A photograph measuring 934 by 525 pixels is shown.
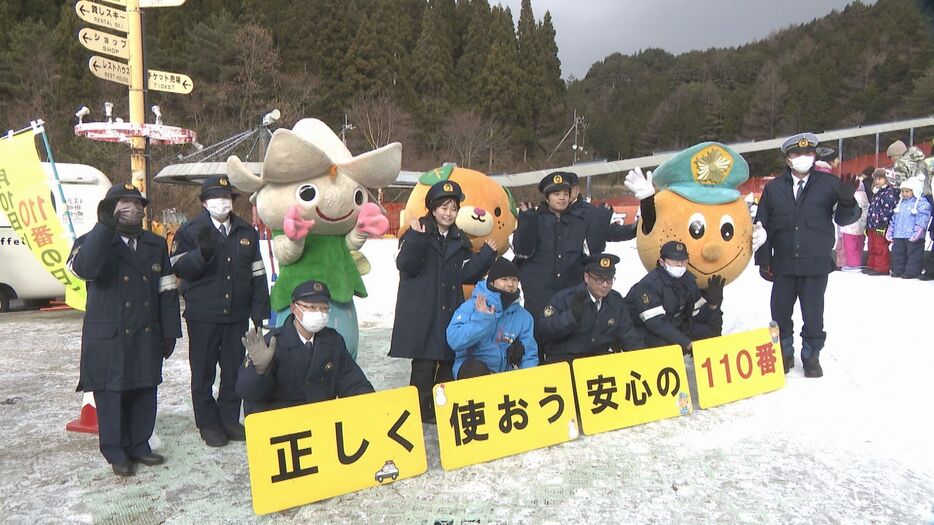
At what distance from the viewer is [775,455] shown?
3.56m

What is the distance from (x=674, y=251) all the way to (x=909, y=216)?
6593mm

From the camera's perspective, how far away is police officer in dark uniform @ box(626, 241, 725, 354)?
15.2ft

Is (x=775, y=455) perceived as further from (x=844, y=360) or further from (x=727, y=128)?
(x=727, y=128)

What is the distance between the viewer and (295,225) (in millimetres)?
3797

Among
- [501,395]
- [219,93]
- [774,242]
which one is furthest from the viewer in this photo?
[219,93]

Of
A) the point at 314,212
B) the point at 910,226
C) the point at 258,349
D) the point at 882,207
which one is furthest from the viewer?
the point at 882,207

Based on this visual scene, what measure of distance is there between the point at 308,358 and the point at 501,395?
3.61 ft

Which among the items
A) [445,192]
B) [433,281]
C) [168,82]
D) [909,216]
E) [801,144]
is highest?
[168,82]

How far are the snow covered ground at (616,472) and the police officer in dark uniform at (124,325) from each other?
9.7 inches

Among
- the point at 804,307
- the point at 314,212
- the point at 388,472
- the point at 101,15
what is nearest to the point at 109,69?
the point at 101,15

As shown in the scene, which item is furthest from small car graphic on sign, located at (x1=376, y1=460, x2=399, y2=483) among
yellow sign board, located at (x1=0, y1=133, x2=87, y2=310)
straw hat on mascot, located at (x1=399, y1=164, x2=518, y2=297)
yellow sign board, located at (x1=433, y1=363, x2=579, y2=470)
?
yellow sign board, located at (x1=0, y1=133, x2=87, y2=310)

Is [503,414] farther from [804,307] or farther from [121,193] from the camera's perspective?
[804,307]

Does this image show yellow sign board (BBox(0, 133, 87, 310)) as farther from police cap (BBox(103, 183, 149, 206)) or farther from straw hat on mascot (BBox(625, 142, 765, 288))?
straw hat on mascot (BBox(625, 142, 765, 288))

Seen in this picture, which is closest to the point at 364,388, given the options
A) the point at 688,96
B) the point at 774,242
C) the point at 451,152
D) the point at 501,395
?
the point at 501,395
